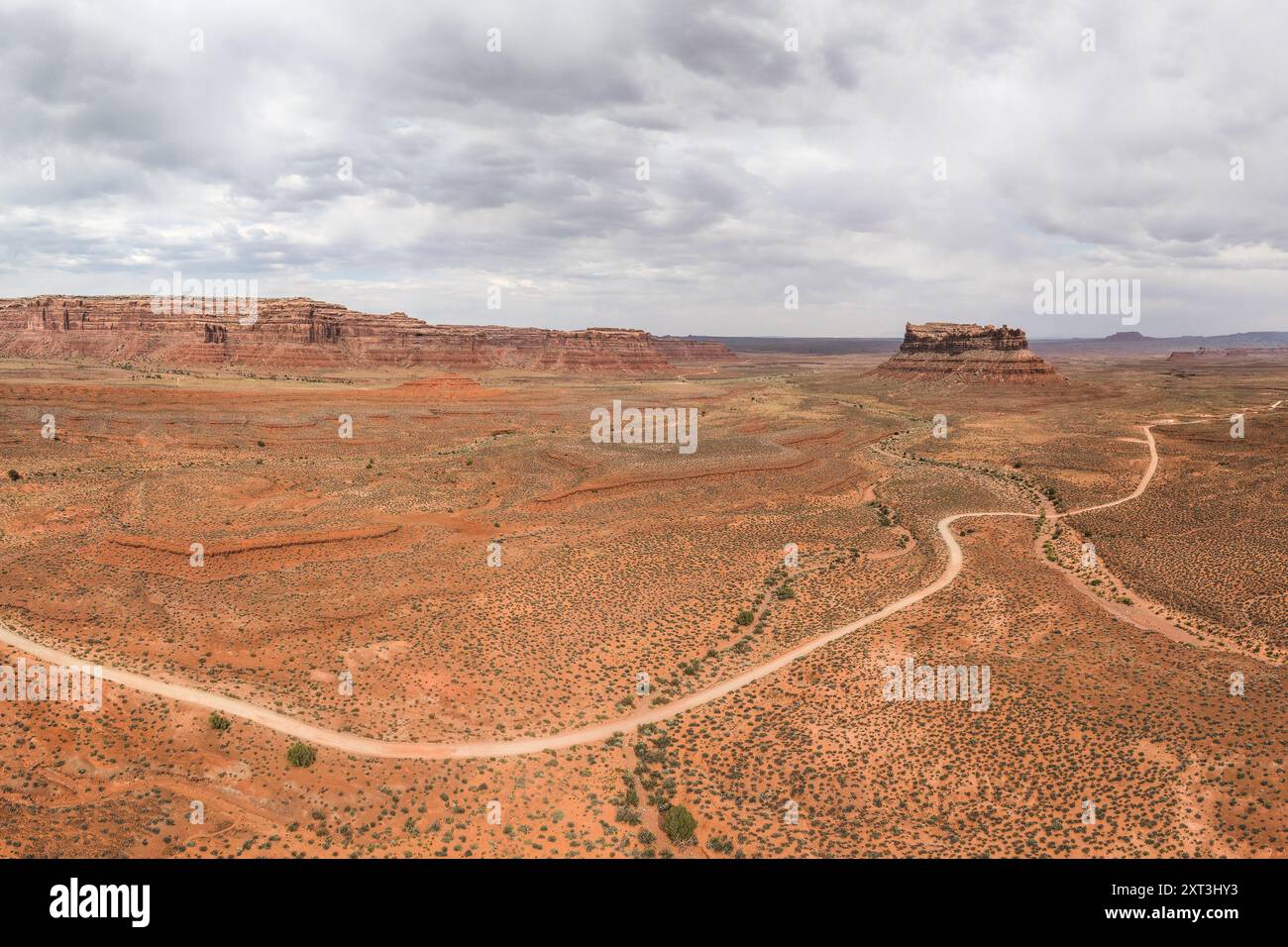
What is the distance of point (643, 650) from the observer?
2970 cm

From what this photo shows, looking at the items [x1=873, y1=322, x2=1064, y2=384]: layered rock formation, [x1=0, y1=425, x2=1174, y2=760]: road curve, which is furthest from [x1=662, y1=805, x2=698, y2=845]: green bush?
[x1=873, y1=322, x2=1064, y2=384]: layered rock formation

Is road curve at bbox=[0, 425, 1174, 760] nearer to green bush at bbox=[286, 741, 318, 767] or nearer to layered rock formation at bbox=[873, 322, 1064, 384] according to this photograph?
green bush at bbox=[286, 741, 318, 767]

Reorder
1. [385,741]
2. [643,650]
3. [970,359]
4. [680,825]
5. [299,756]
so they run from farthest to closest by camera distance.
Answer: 1. [970,359]
2. [643,650]
3. [385,741]
4. [299,756]
5. [680,825]

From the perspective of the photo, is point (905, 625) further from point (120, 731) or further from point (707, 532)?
point (120, 731)

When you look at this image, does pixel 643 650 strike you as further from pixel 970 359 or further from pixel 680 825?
pixel 970 359

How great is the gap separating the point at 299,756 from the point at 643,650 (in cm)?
1449

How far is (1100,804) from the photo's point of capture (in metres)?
18.9

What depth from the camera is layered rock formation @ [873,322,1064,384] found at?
5876 inches

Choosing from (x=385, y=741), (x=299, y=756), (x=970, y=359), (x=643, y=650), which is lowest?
(x=385, y=741)

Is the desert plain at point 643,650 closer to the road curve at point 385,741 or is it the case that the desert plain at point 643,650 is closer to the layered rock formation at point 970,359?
the road curve at point 385,741

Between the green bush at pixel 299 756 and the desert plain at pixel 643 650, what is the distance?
0.19 m

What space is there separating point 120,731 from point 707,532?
110 ft

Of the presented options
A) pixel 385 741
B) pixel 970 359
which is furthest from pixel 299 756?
pixel 970 359

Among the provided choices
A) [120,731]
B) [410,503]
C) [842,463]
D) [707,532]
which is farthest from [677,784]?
[842,463]
